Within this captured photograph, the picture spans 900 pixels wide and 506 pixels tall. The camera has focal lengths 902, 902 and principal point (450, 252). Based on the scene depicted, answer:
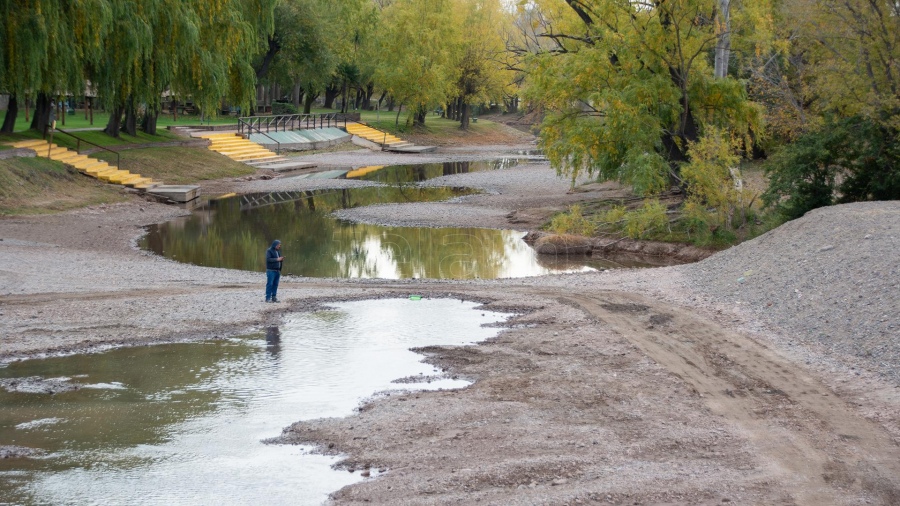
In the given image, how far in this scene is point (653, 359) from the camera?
1371 cm

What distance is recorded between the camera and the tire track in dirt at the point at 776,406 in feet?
29.3

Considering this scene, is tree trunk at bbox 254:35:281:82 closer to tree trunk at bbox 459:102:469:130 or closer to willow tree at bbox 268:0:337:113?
willow tree at bbox 268:0:337:113

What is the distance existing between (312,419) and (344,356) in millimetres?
3072

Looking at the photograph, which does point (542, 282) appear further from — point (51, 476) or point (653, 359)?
point (51, 476)

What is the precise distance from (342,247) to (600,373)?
52.5 feet

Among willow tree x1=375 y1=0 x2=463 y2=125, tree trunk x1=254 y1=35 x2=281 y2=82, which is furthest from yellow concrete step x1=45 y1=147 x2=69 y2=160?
willow tree x1=375 y1=0 x2=463 y2=125

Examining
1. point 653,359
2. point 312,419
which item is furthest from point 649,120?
point 312,419

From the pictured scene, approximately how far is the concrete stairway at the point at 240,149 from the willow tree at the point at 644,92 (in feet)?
76.8

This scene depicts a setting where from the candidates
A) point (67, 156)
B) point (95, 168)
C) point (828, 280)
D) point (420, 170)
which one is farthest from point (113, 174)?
point (828, 280)

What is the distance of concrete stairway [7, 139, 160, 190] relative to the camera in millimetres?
34341

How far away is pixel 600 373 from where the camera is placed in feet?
42.6

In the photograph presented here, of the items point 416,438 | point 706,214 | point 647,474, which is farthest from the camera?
point 706,214

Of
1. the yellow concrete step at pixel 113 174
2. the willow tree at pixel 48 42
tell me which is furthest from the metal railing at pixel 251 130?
the willow tree at pixel 48 42

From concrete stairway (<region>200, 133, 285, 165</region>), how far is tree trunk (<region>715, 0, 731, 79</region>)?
2810cm
